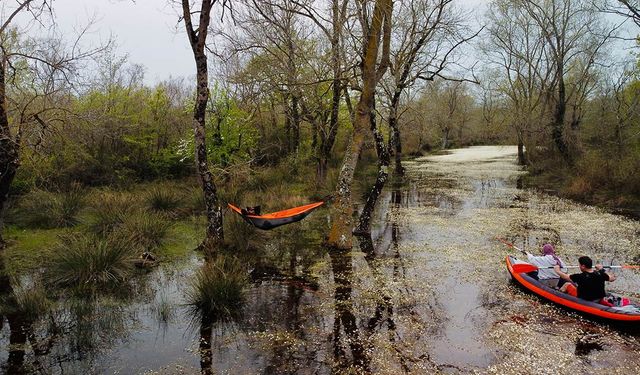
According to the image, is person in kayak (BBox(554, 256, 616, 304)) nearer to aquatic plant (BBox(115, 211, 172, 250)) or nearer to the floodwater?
the floodwater

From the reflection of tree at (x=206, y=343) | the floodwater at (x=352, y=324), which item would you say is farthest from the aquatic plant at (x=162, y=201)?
the reflection of tree at (x=206, y=343)

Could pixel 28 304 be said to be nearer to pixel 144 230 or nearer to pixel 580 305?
pixel 144 230

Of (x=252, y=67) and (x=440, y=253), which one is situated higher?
(x=252, y=67)

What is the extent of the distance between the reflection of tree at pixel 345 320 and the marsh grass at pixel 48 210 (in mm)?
6471

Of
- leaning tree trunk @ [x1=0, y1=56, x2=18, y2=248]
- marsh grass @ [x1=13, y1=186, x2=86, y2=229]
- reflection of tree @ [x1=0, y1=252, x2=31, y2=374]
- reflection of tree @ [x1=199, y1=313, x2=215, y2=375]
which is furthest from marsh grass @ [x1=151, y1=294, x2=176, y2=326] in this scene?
marsh grass @ [x1=13, y1=186, x2=86, y2=229]

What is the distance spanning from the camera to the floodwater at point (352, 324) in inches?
205

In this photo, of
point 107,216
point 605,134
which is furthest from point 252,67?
point 605,134

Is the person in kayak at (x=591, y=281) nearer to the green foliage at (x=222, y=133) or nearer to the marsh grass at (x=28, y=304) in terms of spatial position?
the marsh grass at (x=28, y=304)

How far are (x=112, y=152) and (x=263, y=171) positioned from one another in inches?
209

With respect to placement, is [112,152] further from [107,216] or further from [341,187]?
[341,187]

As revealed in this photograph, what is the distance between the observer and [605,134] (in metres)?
22.0

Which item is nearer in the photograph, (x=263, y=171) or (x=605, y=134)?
(x=263, y=171)

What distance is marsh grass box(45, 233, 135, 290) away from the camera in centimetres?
730

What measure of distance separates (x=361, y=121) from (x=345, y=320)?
15.3ft
